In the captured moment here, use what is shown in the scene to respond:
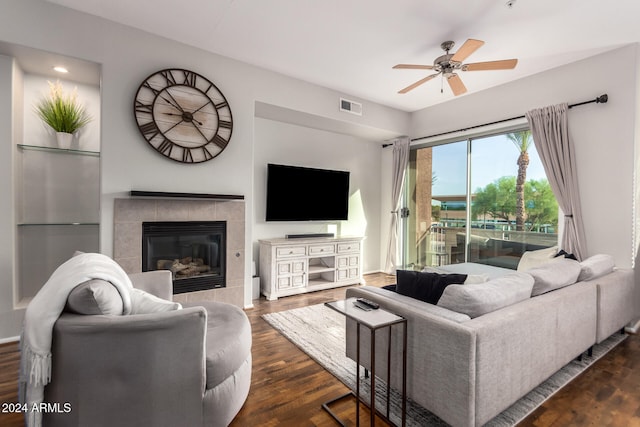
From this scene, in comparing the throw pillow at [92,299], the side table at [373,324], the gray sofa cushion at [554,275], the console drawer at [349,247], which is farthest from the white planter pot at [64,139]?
the gray sofa cushion at [554,275]

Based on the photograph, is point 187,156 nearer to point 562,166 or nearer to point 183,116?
point 183,116

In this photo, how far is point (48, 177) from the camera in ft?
9.50

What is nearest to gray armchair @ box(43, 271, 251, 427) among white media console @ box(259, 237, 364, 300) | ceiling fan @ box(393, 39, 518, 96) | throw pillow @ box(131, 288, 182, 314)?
throw pillow @ box(131, 288, 182, 314)

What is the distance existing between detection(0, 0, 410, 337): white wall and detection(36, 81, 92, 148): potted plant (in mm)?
414

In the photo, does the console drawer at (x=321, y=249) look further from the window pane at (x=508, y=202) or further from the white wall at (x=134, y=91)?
the window pane at (x=508, y=202)

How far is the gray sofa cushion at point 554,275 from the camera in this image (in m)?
1.94

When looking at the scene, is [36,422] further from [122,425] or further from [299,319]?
[299,319]

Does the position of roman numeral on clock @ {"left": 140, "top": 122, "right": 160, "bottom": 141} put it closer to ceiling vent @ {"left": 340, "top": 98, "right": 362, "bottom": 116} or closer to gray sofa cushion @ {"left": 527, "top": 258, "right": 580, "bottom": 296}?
ceiling vent @ {"left": 340, "top": 98, "right": 362, "bottom": 116}

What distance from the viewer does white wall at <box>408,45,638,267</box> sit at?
117 inches

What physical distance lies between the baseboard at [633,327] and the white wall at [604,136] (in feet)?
1.91

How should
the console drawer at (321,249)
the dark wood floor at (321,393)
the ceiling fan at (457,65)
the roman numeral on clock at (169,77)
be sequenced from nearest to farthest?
the dark wood floor at (321,393), the ceiling fan at (457,65), the roman numeral on clock at (169,77), the console drawer at (321,249)

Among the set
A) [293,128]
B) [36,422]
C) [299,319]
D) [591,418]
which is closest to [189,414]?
[36,422]

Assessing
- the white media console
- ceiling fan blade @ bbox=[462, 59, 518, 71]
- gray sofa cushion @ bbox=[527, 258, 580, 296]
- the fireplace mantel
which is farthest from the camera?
the white media console

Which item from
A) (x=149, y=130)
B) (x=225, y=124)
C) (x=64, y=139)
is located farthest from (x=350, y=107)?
(x=64, y=139)
